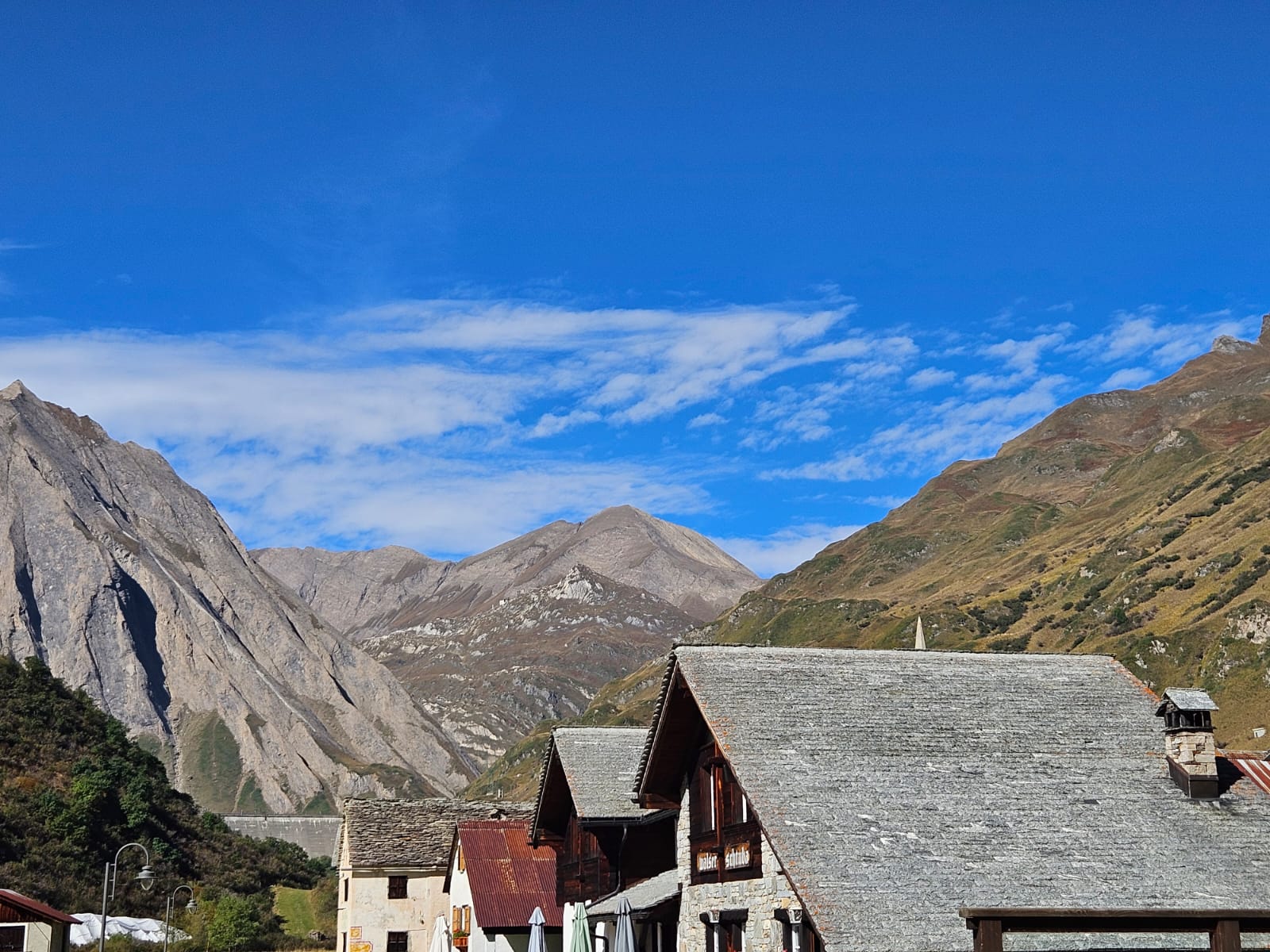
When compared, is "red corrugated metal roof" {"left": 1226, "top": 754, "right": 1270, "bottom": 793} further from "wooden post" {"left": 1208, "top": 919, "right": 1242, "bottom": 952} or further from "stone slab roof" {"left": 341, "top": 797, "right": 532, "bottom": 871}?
"stone slab roof" {"left": 341, "top": 797, "right": 532, "bottom": 871}

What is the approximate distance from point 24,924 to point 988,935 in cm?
4448

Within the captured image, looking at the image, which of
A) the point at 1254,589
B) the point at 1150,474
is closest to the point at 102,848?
the point at 1254,589

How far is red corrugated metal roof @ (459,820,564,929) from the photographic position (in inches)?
1781

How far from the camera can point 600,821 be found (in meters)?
37.4

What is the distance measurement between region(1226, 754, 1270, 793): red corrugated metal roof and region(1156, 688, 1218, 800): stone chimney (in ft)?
3.74

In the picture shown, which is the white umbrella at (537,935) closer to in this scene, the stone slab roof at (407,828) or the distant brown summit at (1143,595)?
the stone slab roof at (407,828)

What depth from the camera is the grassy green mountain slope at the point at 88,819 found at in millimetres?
79500

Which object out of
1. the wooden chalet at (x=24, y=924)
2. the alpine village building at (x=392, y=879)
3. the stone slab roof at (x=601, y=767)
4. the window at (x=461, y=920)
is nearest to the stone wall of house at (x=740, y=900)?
the stone slab roof at (x=601, y=767)

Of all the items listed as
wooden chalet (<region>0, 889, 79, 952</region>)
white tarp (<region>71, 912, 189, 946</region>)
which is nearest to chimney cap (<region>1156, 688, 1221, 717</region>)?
wooden chalet (<region>0, 889, 79, 952</region>)

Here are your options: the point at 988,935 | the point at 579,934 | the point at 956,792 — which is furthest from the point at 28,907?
the point at 988,935

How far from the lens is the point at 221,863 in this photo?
99.5 metres

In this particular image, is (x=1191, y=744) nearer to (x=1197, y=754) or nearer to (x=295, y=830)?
(x=1197, y=754)

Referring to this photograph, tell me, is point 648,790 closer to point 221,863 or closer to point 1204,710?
point 1204,710

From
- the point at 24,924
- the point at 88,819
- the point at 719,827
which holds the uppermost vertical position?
the point at 88,819
